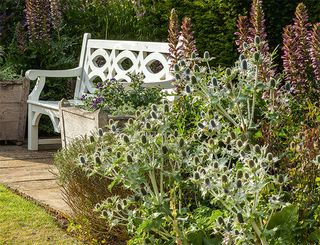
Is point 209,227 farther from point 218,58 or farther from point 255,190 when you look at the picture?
point 218,58

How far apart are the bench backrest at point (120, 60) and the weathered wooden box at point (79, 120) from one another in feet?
2.54

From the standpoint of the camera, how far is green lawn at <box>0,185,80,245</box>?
4723mm

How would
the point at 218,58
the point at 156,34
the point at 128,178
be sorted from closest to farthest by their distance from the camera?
1. the point at 128,178
2. the point at 218,58
3. the point at 156,34

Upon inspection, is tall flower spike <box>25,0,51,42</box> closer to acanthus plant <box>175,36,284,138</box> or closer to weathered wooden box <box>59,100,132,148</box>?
weathered wooden box <box>59,100,132,148</box>

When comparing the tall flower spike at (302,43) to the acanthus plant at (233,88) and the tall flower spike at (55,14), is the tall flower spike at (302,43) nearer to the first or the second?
the acanthus plant at (233,88)

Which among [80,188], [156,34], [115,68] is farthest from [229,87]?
[156,34]

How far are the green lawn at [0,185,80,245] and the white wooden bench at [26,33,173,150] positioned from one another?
5.71 ft

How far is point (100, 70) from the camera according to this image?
766cm

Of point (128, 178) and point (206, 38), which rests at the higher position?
point (206, 38)

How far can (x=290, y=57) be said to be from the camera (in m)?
4.72

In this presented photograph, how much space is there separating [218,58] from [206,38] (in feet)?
0.92

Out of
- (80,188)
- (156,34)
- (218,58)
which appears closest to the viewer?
(80,188)

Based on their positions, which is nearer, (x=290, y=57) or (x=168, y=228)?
(x=168, y=228)

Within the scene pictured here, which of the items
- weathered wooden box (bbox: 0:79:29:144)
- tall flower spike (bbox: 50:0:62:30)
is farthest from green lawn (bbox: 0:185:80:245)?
tall flower spike (bbox: 50:0:62:30)
